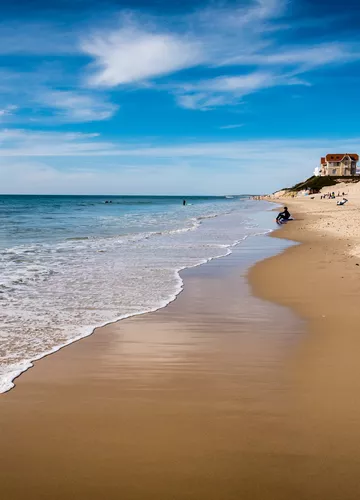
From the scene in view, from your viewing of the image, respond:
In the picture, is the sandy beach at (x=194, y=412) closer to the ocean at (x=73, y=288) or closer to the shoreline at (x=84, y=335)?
the shoreline at (x=84, y=335)

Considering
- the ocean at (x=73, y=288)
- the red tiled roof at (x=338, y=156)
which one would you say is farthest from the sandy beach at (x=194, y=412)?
the red tiled roof at (x=338, y=156)

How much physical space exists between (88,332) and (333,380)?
13.8 ft

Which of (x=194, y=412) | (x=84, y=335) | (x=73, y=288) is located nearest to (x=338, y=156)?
(x=73, y=288)

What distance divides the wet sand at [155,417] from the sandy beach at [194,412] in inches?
0.6

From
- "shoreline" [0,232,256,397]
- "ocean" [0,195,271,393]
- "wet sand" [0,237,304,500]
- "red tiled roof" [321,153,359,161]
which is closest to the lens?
"wet sand" [0,237,304,500]

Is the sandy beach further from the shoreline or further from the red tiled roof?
the red tiled roof

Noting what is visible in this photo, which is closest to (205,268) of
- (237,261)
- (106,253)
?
(237,261)

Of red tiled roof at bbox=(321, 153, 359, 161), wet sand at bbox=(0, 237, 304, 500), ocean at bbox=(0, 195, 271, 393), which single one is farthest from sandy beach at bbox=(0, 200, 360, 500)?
red tiled roof at bbox=(321, 153, 359, 161)

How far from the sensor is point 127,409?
4934 millimetres

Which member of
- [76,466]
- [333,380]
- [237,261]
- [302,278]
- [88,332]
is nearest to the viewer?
[76,466]

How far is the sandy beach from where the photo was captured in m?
3.69

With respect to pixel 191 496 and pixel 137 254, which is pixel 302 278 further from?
pixel 191 496

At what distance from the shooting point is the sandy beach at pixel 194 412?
369 centimetres

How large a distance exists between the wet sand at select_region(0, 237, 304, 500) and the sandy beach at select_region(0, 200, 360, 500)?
1cm
